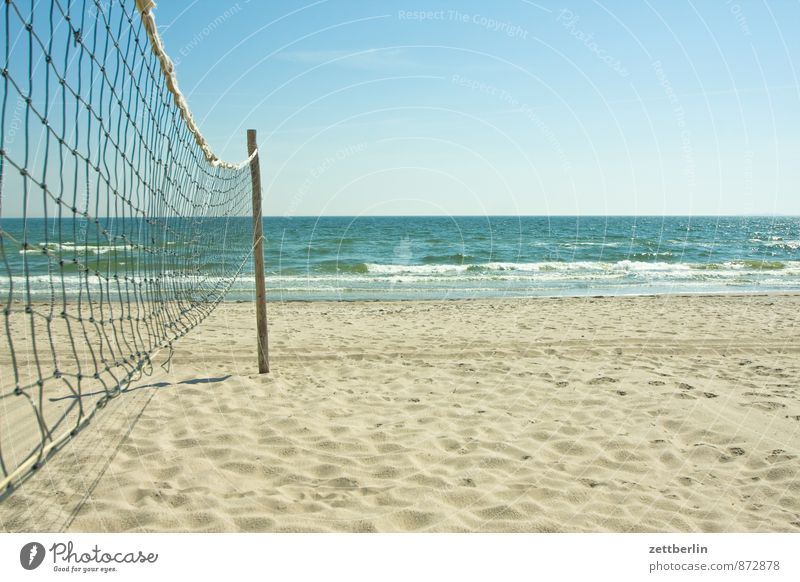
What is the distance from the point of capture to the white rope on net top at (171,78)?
3.74 metres

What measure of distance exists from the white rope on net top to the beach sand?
2.19m

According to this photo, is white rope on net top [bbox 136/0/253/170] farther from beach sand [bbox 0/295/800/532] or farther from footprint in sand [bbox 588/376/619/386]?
footprint in sand [bbox 588/376/619/386]

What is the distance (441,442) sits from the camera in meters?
4.45

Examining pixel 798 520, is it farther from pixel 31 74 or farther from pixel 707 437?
pixel 31 74

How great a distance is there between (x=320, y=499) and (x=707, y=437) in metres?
2.94

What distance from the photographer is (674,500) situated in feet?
11.9

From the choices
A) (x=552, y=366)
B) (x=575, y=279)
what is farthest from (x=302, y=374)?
(x=575, y=279)
